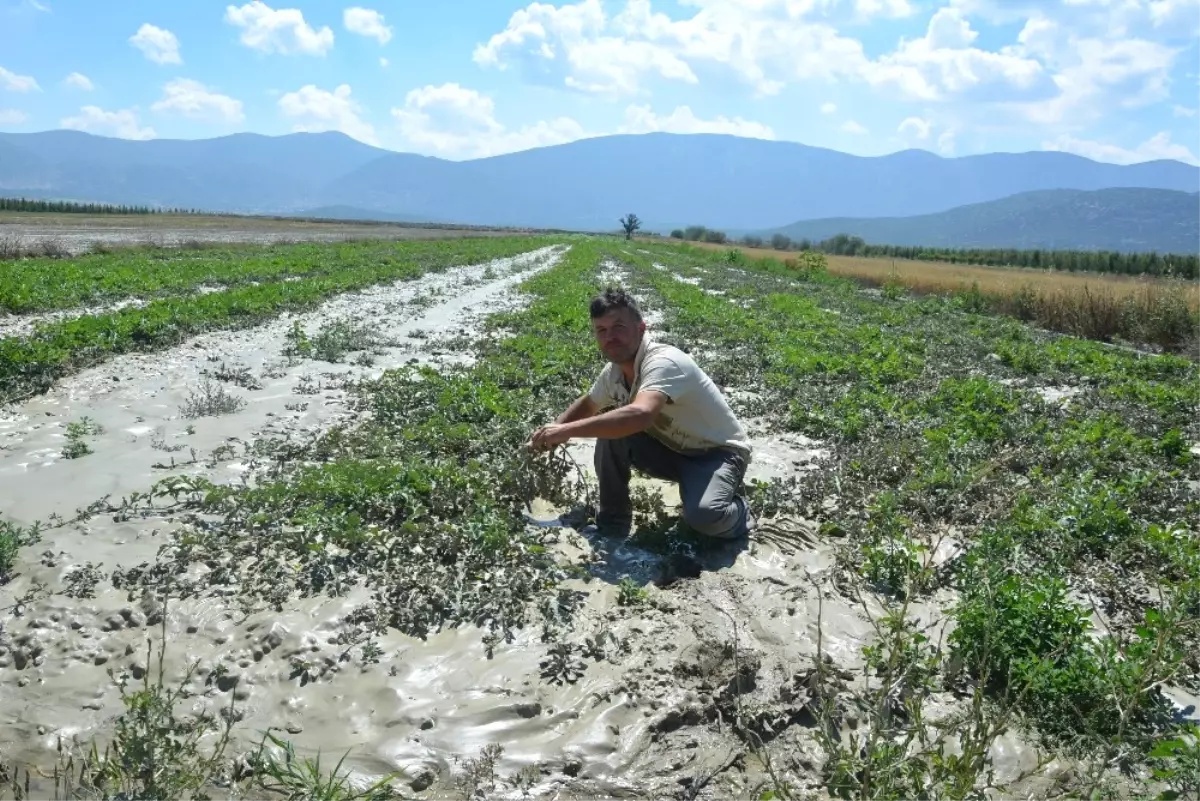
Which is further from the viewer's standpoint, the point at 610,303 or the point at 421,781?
the point at 610,303

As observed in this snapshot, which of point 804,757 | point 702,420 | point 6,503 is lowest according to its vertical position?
point 804,757

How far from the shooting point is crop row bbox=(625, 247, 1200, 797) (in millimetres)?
3270

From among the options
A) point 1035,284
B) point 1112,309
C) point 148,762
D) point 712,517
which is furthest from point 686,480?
point 1035,284

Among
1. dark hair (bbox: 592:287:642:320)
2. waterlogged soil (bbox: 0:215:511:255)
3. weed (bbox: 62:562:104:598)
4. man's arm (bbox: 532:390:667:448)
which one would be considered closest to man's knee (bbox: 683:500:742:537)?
man's arm (bbox: 532:390:667:448)

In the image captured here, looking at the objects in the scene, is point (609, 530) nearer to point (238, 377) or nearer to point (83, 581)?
point (83, 581)

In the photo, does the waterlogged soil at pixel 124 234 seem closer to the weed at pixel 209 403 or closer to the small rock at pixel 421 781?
the weed at pixel 209 403

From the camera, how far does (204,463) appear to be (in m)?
6.10

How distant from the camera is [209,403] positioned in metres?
7.70

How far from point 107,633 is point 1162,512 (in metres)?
6.84

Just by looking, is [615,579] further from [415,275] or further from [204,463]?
[415,275]

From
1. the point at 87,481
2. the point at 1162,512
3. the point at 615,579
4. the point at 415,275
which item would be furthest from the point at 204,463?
the point at 415,275

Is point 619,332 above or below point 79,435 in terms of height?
above

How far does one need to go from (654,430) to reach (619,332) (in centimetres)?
79

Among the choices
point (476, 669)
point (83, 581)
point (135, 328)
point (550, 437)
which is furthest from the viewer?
point (135, 328)
